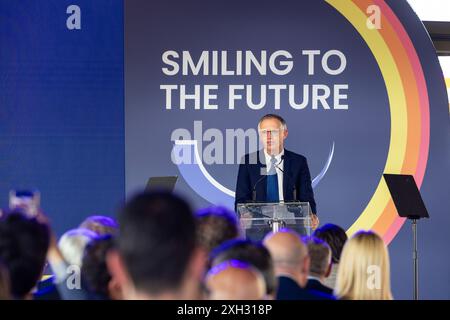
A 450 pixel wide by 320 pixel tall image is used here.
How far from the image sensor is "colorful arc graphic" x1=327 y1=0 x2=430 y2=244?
8.37 meters

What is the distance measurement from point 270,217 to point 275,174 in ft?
4.30

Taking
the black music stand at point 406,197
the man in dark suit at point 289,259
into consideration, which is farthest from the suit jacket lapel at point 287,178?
the man in dark suit at point 289,259

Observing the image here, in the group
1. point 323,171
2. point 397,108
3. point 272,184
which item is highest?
point 397,108

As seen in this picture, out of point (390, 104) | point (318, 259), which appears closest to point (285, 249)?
point (318, 259)

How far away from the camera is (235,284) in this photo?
227 cm

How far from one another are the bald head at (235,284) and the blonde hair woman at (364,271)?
124cm

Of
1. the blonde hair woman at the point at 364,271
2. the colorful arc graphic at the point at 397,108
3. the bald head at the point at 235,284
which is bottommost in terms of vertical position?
the blonde hair woman at the point at 364,271

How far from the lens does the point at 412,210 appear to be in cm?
695

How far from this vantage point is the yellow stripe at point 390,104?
27.5ft

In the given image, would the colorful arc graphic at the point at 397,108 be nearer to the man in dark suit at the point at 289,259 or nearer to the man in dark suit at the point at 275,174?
the man in dark suit at the point at 275,174

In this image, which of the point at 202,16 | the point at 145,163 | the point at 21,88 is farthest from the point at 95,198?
the point at 202,16

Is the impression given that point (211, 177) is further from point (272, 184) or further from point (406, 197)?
point (406, 197)
